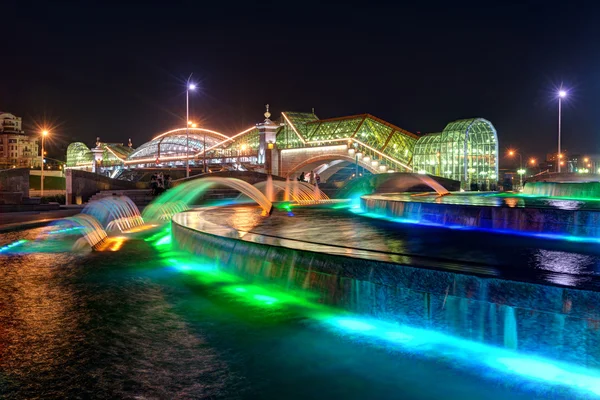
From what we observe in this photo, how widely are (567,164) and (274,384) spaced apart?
11240cm

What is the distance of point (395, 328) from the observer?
578 cm

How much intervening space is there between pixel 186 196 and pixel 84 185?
18.4 ft

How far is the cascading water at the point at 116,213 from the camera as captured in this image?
1707 centimetres

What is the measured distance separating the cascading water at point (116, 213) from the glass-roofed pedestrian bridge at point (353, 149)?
16.3 meters

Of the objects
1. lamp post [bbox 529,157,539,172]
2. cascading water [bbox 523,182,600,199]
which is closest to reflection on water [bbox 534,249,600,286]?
cascading water [bbox 523,182,600,199]

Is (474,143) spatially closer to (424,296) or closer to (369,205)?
(369,205)

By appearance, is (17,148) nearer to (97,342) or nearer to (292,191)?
(292,191)

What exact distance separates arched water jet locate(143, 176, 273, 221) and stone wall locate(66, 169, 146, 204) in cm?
395

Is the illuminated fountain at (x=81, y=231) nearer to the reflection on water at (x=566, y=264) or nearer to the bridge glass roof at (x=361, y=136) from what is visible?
the reflection on water at (x=566, y=264)

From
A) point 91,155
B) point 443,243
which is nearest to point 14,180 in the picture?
point 443,243

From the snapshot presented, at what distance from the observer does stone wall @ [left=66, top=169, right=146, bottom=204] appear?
28.6 metres

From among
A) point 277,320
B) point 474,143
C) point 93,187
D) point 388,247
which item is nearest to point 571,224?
point 388,247

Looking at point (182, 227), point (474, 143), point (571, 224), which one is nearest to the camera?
point (571, 224)

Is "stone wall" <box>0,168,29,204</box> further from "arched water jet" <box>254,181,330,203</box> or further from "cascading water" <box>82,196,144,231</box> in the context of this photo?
"arched water jet" <box>254,181,330,203</box>
